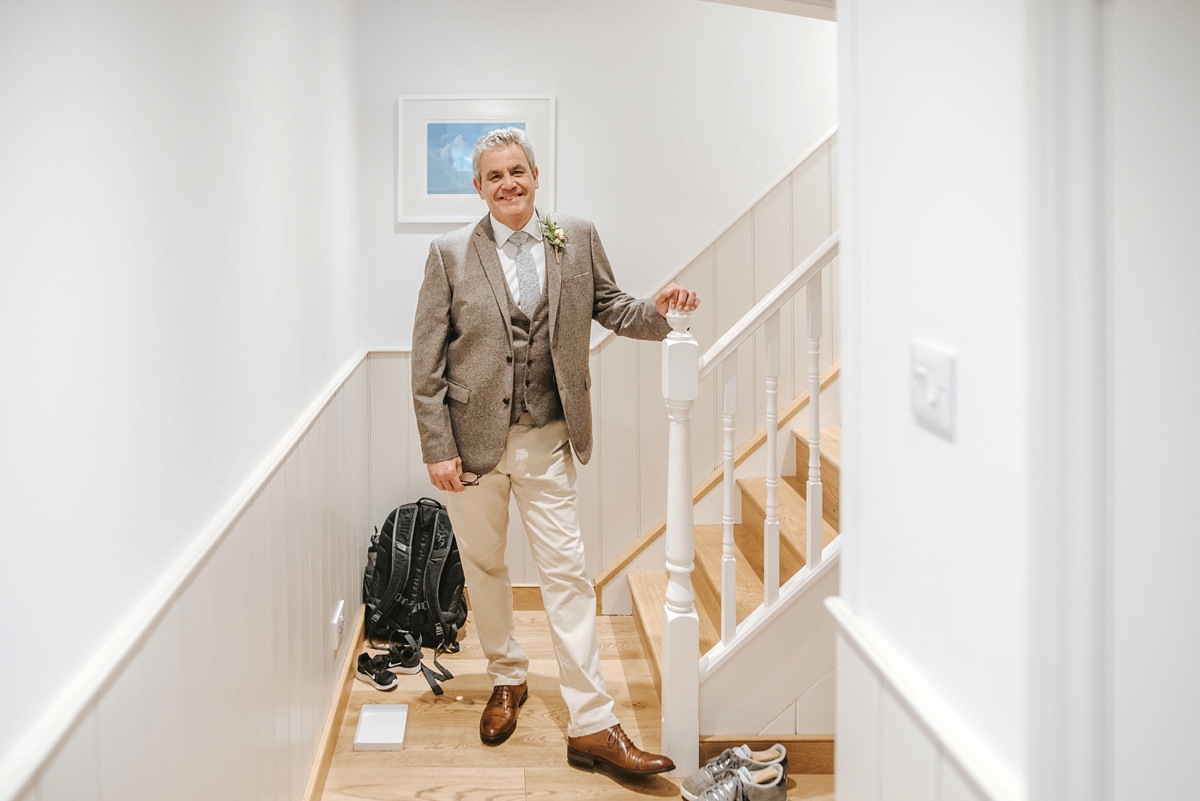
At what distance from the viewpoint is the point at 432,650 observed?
347 centimetres

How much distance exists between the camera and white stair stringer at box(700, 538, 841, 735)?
8.54 ft

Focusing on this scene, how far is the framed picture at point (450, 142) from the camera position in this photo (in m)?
3.68

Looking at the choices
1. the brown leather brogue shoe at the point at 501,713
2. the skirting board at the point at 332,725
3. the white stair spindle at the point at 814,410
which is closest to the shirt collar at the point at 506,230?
the white stair spindle at the point at 814,410

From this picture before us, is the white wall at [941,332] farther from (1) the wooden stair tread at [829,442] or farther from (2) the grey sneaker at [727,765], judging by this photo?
(1) the wooden stair tread at [829,442]

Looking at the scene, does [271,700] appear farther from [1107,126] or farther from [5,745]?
[1107,126]

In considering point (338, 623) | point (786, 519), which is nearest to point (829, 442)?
point (786, 519)

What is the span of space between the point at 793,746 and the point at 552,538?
828 millimetres

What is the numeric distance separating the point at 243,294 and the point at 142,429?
651 millimetres

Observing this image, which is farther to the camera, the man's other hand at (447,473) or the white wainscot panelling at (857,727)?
the man's other hand at (447,473)

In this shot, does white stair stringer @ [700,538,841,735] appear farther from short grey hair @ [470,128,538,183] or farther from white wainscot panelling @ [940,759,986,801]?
white wainscot panelling @ [940,759,986,801]

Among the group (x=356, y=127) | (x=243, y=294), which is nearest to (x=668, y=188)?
(x=356, y=127)

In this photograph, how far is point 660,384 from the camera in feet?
12.5

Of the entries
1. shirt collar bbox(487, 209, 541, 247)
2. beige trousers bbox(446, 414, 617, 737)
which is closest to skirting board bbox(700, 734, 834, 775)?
beige trousers bbox(446, 414, 617, 737)

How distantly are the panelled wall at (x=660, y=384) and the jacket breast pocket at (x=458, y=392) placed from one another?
1.10 m
